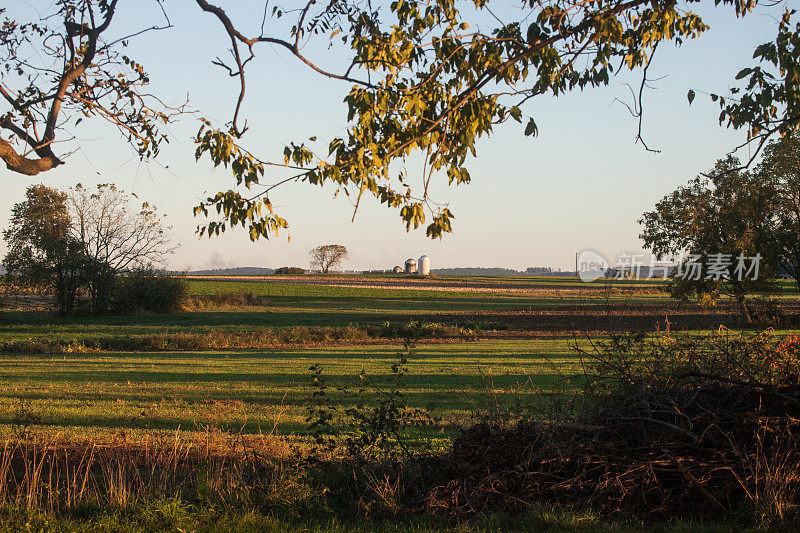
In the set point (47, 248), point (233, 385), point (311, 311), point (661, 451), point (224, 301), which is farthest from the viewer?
point (224, 301)

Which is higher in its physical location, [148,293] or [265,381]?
[148,293]

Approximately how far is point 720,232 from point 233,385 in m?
30.6

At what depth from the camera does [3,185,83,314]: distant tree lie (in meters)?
47.5

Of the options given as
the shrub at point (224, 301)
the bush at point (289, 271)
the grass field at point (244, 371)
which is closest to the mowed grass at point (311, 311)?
the grass field at point (244, 371)

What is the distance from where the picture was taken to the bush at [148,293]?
4938 cm

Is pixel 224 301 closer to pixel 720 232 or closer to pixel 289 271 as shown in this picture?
pixel 720 232

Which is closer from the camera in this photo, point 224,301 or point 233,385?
point 233,385

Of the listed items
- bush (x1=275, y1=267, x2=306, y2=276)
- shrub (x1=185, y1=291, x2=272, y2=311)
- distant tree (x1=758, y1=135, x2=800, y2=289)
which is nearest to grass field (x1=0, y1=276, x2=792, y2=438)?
shrub (x1=185, y1=291, x2=272, y2=311)

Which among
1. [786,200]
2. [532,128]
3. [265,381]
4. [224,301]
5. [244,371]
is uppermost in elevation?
[786,200]

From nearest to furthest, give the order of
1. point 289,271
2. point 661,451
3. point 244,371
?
point 661,451 → point 244,371 → point 289,271

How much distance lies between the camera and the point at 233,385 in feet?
55.8

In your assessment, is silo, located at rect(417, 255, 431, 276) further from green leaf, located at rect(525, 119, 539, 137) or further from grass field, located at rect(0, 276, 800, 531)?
green leaf, located at rect(525, 119, 539, 137)

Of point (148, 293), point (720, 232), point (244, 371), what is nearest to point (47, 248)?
point (148, 293)

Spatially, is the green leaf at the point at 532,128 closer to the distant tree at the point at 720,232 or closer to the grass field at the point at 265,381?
the grass field at the point at 265,381
